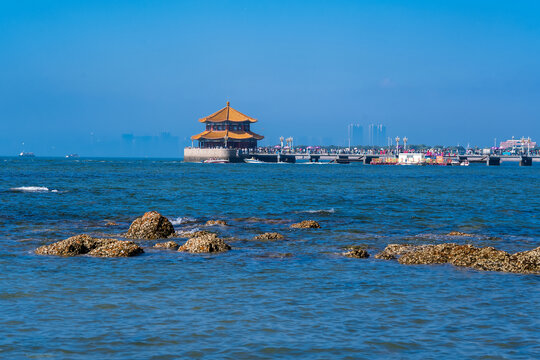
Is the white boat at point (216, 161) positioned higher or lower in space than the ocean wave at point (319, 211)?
higher

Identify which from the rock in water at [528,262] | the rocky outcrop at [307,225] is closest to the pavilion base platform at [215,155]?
the rocky outcrop at [307,225]

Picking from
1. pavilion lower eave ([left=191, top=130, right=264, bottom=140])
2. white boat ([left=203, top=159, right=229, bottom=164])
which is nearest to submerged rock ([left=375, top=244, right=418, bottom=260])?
white boat ([left=203, top=159, right=229, bottom=164])

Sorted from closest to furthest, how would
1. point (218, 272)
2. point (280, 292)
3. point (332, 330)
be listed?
point (332, 330)
point (280, 292)
point (218, 272)

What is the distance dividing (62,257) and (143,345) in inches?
383

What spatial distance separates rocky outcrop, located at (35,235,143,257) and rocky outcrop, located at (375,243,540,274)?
781 cm

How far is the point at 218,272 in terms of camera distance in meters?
17.4

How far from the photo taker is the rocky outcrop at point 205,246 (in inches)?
824

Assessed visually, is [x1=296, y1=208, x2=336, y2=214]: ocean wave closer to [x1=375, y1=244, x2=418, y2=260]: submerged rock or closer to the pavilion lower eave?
[x1=375, y1=244, x2=418, y2=260]: submerged rock

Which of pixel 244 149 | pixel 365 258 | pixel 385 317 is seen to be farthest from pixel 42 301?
pixel 244 149

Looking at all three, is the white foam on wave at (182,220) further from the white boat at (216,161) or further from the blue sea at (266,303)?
the white boat at (216,161)

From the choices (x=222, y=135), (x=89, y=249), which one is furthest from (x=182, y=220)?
(x=222, y=135)

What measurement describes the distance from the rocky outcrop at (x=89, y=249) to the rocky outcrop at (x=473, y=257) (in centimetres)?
781

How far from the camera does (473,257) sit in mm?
18594

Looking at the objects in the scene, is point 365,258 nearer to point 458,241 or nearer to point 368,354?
point 458,241
